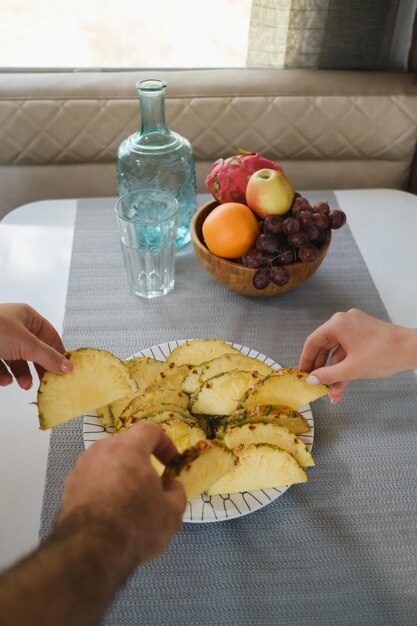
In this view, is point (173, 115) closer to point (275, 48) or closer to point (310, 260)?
point (275, 48)

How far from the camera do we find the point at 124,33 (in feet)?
6.32

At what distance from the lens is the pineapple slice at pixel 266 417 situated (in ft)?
2.79

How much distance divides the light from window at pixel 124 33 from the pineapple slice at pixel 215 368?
54.9 inches

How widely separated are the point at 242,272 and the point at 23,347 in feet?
1.54

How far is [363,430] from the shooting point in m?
0.96

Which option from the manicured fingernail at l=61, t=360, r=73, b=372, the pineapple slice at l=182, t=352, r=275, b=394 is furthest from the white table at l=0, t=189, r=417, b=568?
the pineapple slice at l=182, t=352, r=275, b=394

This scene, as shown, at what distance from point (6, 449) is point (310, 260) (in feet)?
2.17

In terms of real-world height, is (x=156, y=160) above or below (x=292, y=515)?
above

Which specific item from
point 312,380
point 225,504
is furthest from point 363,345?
point 225,504

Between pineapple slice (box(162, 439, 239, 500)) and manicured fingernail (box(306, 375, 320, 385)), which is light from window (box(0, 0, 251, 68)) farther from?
pineapple slice (box(162, 439, 239, 500))

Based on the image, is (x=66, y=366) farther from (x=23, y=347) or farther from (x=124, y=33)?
(x=124, y=33)

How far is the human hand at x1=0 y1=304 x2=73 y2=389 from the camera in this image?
2.84ft

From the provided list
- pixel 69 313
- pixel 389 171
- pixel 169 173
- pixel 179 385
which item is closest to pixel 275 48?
pixel 389 171

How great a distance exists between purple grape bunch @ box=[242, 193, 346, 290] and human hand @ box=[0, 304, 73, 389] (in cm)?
44
